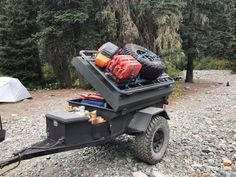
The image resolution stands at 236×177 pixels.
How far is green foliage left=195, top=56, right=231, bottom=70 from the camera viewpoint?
27.4 m

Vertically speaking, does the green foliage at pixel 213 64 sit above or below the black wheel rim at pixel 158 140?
below

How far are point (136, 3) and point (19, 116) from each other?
7613 millimetres

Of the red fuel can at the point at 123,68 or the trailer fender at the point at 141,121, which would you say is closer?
the red fuel can at the point at 123,68

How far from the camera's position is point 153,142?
5.39 meters

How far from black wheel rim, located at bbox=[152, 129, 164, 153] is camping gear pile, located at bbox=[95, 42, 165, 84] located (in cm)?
96

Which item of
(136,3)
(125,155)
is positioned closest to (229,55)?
(136,3)

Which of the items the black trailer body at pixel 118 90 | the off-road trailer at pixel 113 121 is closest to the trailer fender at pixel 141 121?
the off-road trailer at pixel 113 121

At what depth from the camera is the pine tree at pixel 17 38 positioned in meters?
16.2

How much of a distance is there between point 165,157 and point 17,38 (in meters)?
13.2

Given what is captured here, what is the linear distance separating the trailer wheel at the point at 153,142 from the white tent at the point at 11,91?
27.2ft

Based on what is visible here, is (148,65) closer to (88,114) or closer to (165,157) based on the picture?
(88,114)

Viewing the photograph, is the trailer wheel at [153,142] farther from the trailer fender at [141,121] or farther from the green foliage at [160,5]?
the green foliage at [160,5]

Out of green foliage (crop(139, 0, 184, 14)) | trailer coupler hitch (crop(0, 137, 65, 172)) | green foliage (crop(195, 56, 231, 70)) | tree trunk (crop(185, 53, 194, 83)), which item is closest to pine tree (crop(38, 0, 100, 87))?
green foliage (crop(139, 0, 184, 14))

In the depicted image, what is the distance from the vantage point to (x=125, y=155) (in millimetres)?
5500
